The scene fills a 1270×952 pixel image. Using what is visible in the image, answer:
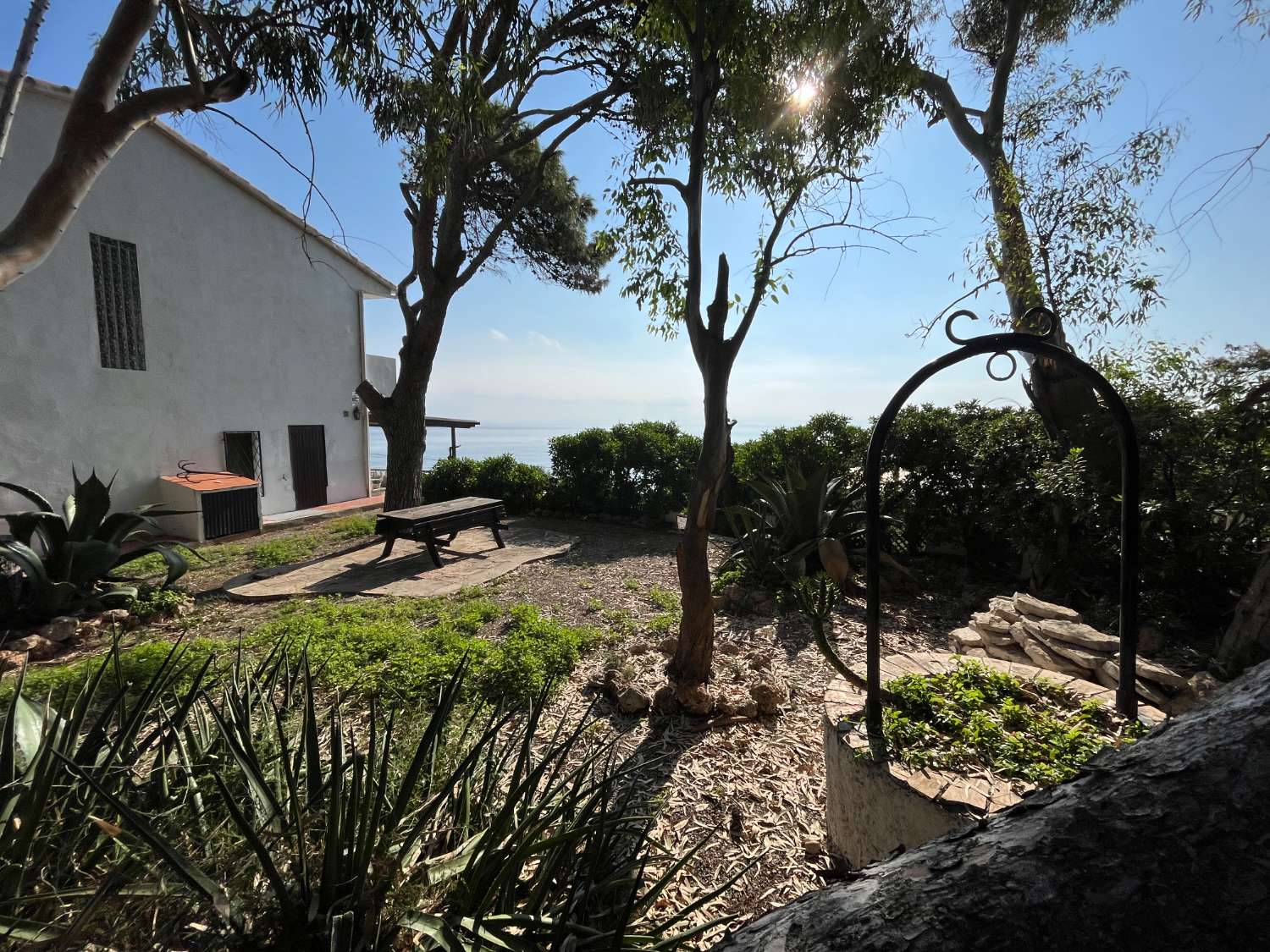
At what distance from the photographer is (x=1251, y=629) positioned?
3020mm

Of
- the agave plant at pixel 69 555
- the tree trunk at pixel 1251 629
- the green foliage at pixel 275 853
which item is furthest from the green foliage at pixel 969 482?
Answer: the agave plant at pixel 69 555

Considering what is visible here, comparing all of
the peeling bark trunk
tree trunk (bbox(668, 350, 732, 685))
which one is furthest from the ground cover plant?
the peeling bark trunk

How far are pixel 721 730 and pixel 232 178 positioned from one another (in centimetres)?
1281

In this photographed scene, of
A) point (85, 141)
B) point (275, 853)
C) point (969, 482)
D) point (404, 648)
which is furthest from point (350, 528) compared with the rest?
point (969, 482)

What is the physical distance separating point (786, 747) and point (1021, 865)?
2.60 meters

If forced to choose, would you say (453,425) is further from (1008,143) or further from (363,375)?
(1008,143)

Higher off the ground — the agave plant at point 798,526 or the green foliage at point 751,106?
the green foliage at point 751,106

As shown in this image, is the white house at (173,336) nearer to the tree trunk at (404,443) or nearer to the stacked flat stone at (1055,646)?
the tree trunk at (404,443)

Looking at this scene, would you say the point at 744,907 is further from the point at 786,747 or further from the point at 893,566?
the point at 893,566

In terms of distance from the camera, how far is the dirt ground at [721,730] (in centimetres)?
212

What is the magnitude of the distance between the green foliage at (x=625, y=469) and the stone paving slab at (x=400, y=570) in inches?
56.9

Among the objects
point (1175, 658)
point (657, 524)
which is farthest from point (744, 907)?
point (657, 524)

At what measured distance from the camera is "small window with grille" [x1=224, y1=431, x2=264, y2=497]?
34.3ft

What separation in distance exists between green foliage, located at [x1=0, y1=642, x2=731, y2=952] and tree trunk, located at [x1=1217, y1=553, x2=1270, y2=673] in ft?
12.1
